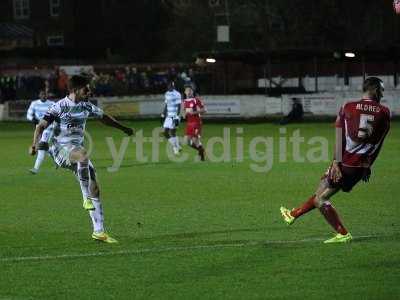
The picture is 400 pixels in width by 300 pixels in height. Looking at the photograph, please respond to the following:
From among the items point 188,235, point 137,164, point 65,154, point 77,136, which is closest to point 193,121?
point 137,164

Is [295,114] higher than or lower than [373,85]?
lower

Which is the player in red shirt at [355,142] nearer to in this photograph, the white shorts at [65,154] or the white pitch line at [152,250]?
the white pitch line at [152,250]

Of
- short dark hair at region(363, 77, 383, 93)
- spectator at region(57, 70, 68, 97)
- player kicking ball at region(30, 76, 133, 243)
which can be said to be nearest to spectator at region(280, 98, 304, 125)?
spectator at region(57, 70, 68, 97)

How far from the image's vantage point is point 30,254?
11359 millimetres

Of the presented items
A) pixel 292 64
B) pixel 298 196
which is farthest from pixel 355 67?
pixel 298 196

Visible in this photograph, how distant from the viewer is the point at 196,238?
Answer: 40.9 feet

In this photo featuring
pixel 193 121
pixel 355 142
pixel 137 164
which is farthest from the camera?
pixel 193 121

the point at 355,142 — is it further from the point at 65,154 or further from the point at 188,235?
the point at 65,154

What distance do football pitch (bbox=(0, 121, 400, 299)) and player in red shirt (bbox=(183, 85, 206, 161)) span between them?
86.6 inches

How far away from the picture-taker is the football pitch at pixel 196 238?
9422 mm

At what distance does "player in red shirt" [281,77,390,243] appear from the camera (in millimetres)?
11602

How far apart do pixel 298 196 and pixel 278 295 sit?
27.2 feet

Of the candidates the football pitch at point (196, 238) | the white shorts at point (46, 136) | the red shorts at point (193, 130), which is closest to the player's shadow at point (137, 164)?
the football pitch at point (196, 238)

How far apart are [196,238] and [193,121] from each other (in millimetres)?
13611
